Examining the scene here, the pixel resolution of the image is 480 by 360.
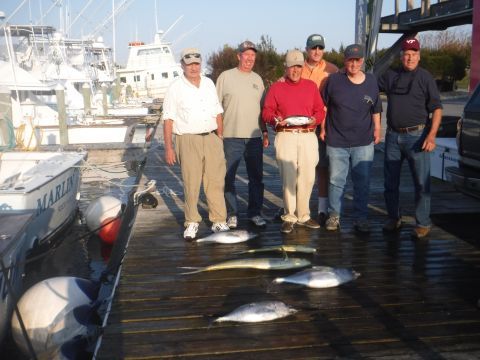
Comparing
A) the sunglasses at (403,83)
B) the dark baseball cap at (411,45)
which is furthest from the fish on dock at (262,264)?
the dark baseball cap at (411,45)

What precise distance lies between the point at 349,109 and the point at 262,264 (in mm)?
1736

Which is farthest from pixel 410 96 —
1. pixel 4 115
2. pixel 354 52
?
pixel 4 115

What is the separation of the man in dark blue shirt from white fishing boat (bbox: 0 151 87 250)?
146 inches

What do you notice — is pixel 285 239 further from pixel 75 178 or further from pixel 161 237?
pixel 75 178

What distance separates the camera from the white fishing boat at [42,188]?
21.2ft

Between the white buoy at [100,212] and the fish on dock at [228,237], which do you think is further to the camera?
the white buoy at [100,212]

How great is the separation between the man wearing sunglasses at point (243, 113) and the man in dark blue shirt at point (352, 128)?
27.2 inches

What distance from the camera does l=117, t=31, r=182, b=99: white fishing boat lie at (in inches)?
1731

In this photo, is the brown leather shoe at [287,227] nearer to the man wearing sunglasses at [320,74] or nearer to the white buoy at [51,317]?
the man wearing sunglasses at [320,74]

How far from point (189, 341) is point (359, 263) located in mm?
1869

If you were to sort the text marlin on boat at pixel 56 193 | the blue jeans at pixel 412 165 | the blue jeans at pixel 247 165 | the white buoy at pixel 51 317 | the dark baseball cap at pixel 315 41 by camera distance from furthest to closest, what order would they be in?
Answer: the text marlin on boat at pixel 56 193 → the blue jeans at pixel 247 165 → the dark baseball cap at pixel 315 41 → the blue jeans at pixel 412 165 → the white buoy at pixel 51 317

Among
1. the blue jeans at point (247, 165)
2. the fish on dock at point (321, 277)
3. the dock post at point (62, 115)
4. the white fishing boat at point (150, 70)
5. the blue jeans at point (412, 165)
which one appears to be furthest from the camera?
the white fishing boat at point (150, 70)

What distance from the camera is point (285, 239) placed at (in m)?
5.01

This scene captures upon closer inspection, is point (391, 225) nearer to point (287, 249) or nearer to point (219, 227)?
point (287, 249)
